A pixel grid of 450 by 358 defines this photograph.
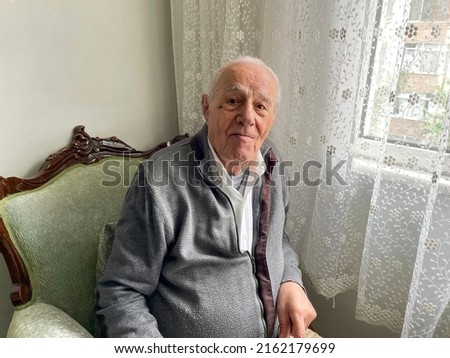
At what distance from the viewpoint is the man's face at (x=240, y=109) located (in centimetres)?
98

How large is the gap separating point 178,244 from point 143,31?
0.84 meters

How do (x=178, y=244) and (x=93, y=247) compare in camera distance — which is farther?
(x=93, y=247)

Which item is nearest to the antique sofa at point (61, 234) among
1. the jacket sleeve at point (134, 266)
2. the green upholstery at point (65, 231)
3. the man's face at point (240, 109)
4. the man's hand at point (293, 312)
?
the green upholstery at point (65, 231)

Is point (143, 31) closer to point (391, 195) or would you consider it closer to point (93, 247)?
point (93, 247)

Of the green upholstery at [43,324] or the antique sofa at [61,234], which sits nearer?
the green upholstery at [43,324]

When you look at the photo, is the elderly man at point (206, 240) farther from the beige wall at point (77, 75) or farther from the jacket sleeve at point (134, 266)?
the beige wall at point (77, 75)

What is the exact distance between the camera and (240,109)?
99cm

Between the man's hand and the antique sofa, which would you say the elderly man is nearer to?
the man's hand

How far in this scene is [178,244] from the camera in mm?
964

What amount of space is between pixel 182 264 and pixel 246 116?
424 mm

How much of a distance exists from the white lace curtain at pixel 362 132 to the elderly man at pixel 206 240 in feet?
0.67

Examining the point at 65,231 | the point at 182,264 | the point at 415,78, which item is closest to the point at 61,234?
the point at 65,231

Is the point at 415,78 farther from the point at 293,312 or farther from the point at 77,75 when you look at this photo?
the point at 77,75
